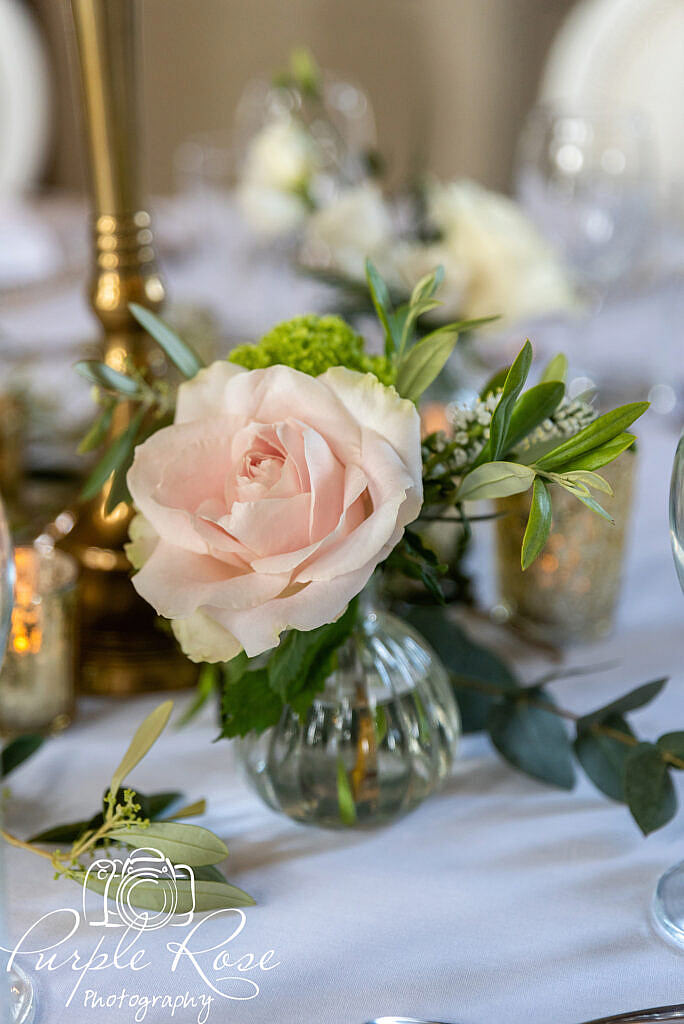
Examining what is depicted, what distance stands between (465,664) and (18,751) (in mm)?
252

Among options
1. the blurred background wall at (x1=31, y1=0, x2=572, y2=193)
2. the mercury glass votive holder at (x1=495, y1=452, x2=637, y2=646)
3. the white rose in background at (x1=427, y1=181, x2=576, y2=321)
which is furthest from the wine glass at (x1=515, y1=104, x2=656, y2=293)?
the blurred background wall at (x1=31, y1=0, x2=572, y2=193)

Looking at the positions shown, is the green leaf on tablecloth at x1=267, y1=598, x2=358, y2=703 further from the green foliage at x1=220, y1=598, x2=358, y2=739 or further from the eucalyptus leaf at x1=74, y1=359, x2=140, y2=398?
the eucalyptus leaf at x1=74, y1=359, x2=140, y2=398

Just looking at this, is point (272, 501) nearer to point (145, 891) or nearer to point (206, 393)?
point (206, 393)

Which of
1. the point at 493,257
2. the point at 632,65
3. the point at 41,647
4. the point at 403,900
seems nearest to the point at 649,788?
the point at 403,900

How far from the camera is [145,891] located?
46 centimetres

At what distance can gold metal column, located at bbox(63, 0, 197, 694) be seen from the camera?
2.19 ft

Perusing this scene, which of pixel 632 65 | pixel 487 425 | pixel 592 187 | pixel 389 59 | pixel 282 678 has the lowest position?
pixel 282 678

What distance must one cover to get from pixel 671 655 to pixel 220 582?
38 cm

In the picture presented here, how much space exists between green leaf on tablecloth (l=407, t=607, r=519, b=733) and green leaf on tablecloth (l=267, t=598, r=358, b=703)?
0.14m

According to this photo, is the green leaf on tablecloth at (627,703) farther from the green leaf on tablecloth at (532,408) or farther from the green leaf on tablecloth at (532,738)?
the green leaf on tablecloth at (532,408)

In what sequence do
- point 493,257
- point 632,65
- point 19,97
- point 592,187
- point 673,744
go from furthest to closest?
point 19,97, point 632,65, point 592,187, point 493,257, point 673,744

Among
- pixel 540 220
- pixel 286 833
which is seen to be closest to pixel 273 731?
pixel 286 833

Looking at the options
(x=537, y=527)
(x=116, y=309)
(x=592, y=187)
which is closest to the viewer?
(x=537, y=527)

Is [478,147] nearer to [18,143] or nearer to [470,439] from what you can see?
[18,143]
